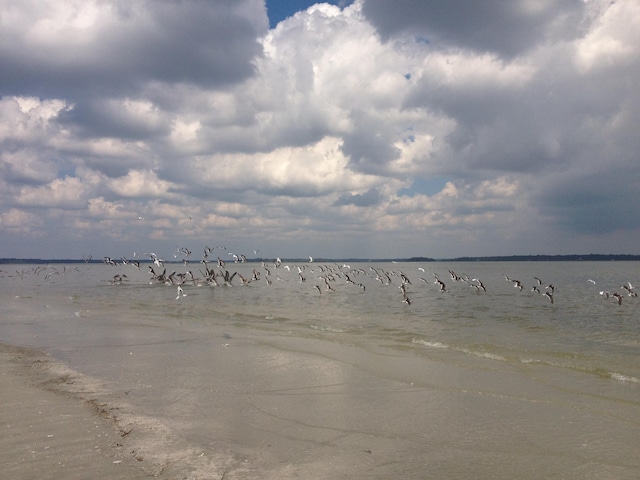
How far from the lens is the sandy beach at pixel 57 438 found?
631cm

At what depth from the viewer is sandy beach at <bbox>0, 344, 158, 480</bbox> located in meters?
6.31

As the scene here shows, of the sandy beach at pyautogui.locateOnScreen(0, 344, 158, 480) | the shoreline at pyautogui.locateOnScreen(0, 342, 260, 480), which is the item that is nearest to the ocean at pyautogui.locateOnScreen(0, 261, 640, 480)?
the shoreline at pyautogui.locateOnScreen(0, 342, 260, 480)

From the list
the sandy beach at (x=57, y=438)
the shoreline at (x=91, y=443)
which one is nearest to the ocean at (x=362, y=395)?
the shoreline at (x=91, y=443)

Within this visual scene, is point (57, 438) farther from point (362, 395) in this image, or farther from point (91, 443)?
point (362, 395)

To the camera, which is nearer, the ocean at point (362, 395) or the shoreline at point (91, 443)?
the shoreline at point (91, 443)

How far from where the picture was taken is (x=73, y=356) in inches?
604

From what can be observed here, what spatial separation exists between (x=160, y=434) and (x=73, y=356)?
9180mm

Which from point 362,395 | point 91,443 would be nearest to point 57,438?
point 91,443

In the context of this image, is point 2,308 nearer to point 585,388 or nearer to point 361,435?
point 361,435

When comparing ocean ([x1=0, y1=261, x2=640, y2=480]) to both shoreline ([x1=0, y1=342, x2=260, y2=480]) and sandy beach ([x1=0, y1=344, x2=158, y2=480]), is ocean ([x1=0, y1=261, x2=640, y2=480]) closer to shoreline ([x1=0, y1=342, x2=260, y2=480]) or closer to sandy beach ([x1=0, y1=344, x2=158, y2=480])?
shoreline ([x1=0, y1=342, x2=260, y2=480])

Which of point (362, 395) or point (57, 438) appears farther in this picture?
point (362, 395)

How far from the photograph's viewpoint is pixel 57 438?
7.44 meters

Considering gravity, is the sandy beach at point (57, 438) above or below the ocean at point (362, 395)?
above

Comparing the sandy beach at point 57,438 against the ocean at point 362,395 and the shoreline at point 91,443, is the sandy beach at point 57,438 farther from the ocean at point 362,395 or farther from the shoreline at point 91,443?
the ocean at point 362,395
